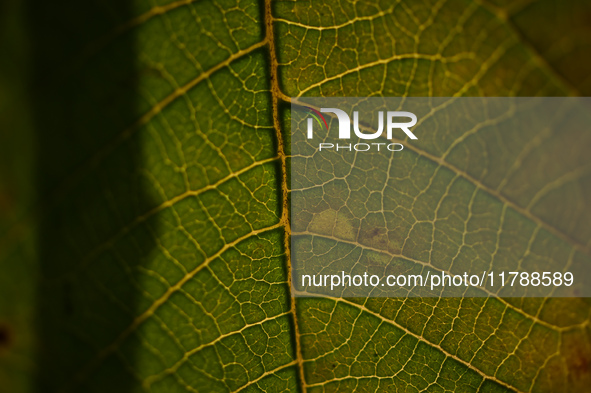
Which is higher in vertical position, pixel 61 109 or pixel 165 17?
pixel 165 17

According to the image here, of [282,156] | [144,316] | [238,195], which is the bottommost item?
[144,316]

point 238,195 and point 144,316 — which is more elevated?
point 238,195

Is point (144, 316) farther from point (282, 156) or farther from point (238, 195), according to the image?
point (282, 156)

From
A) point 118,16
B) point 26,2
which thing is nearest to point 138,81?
point 118,16

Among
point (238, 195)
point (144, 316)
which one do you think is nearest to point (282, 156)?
point (238, 195)

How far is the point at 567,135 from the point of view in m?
1.02

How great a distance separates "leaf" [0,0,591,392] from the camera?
0.88 m

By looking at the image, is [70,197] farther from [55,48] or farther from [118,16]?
[118,16]

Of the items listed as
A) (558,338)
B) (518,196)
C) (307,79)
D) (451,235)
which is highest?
(307,79)

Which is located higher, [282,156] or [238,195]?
[282,156]

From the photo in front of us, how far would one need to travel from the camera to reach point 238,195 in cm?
100

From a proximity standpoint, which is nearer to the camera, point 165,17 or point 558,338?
point 165,17

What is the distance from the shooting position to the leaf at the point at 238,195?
2.90 feet

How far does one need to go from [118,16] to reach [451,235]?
1058mm
